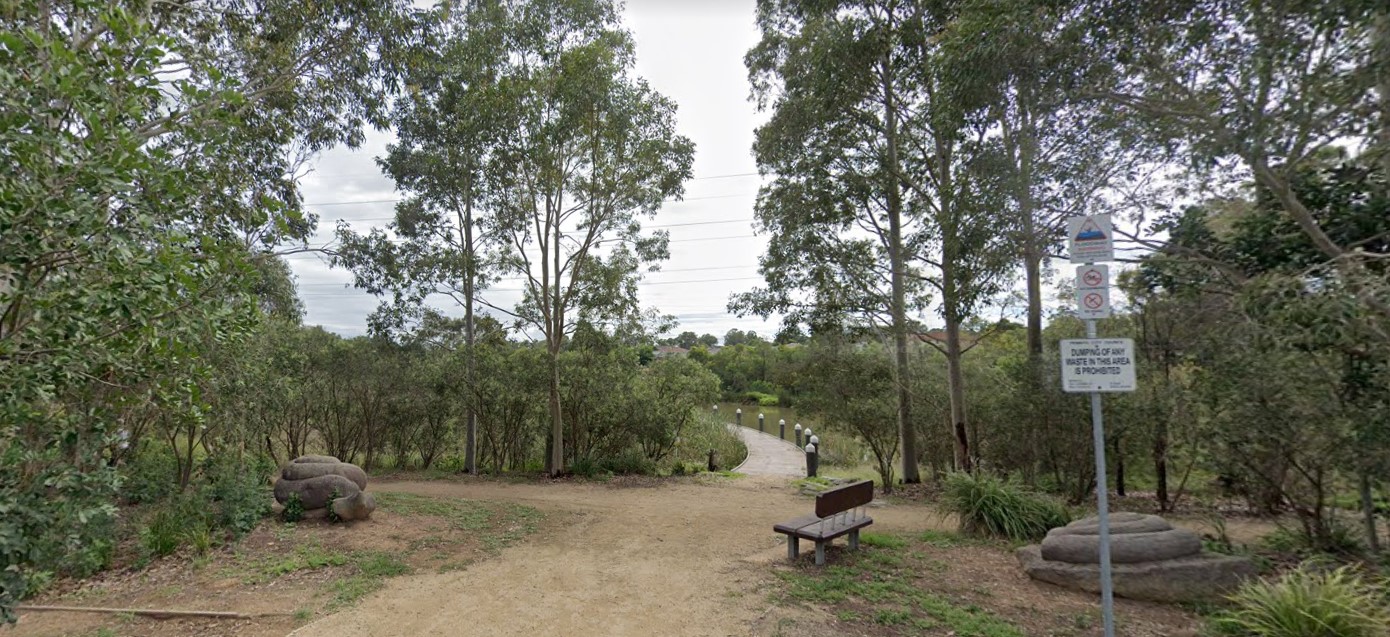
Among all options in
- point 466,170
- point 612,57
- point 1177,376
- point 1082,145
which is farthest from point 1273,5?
point 466,170

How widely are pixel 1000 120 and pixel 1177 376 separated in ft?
11.9

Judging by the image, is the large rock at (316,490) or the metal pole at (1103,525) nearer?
the metal pole at (1103,525)

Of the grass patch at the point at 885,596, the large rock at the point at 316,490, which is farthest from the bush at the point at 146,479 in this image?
the grass patch at the point at 885,596

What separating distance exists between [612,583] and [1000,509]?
402 centimetres

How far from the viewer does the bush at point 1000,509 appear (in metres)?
5.90

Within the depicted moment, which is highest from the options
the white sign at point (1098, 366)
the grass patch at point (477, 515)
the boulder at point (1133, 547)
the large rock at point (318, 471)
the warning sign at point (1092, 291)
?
the warning sign at point (1092, 291)

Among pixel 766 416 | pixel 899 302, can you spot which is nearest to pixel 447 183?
pixel 899 302

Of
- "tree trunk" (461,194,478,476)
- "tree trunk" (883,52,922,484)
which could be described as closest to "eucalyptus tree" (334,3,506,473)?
"tree trunk" (461,194,478,476)

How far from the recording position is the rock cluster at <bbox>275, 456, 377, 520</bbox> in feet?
22.3

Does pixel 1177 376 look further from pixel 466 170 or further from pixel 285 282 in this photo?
pixel 285 282

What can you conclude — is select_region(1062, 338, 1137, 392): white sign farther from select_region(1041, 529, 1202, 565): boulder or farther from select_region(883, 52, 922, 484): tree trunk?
select_region(883, 52, 922, 484): tree trunk

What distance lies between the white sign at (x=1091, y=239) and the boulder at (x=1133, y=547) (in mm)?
2282

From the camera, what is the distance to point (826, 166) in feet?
33.6

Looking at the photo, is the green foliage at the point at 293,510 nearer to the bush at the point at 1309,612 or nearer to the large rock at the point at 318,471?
the large rock at the point at 318,471
